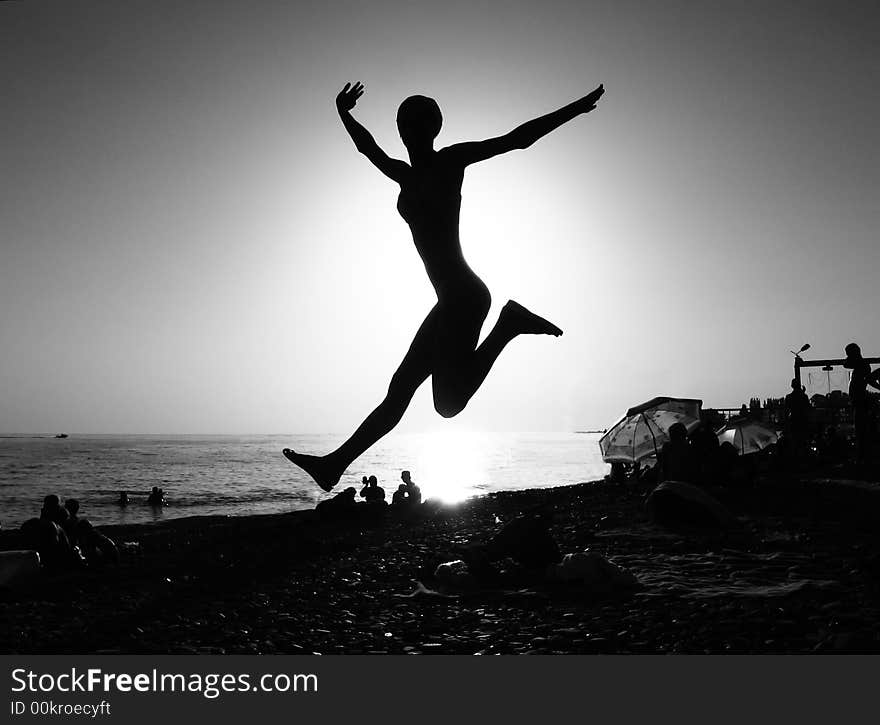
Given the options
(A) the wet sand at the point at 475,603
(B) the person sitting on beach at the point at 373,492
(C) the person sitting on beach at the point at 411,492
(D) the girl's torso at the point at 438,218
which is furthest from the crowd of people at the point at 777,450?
(D) the girl's torso at the point at 438,218

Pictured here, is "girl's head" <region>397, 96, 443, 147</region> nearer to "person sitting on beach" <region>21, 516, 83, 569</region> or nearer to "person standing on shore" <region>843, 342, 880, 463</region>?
"person sitting on beach" <region>21, 516, 83, 569</region>

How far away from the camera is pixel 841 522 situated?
9875mm

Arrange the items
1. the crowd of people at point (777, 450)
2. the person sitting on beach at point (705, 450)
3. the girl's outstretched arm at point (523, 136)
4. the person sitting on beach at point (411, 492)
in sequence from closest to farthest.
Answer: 1. the girl's outstretched arm at point (523, 136)
2. the crowd of people at point (777, 450)
3. the person sitting on beach at point (705, 450)
4. the person sitting on beach at point (411, 492)

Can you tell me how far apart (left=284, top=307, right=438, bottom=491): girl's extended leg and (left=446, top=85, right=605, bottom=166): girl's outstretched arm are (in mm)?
779

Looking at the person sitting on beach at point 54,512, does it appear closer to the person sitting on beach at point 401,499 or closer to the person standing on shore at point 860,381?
the person sitting on beach at point 401,499

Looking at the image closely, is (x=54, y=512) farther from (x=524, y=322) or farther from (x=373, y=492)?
(x=373, y=492)

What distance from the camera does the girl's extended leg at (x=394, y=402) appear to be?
9.82ft

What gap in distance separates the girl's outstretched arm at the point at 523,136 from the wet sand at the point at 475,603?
348cm

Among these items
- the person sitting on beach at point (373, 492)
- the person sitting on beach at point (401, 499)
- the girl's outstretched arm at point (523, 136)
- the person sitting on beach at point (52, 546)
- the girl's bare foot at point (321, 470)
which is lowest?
the person sitting on beach at point (401, 499)

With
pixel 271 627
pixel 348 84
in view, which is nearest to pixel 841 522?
pixel 271 627

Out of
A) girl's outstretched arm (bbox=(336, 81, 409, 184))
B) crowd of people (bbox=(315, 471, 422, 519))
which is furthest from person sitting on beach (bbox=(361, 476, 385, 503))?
girl's outstretched arm (bbox=(336, 81, 409, 184))

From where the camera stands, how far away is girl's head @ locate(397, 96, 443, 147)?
2988 mm

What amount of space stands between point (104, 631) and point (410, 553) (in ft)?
16.0
